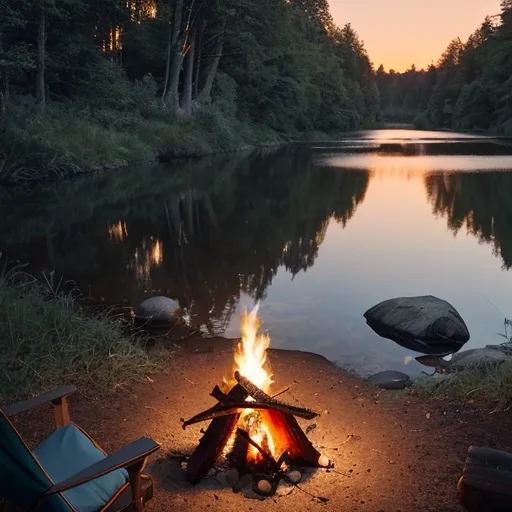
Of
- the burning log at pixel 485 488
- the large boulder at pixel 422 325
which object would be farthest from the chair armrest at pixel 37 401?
the large boulder at pixel 422 325

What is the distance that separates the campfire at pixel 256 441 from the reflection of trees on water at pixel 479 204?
29.1ft

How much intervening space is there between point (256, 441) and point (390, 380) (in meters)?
2.39

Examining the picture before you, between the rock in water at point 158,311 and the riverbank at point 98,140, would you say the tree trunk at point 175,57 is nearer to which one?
the riverbank at point 98,140

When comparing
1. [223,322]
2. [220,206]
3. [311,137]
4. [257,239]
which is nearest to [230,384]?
[223,322]

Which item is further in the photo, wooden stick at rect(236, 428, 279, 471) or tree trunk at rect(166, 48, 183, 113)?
tree trunk at rect(166, 48, 183, 113)

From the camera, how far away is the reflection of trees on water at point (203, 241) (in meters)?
9.85

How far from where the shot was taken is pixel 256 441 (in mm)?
4086

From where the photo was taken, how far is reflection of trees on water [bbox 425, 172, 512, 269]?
14289mm

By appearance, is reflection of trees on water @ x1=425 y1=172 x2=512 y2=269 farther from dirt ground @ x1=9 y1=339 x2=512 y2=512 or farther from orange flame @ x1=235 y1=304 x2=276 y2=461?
orange flame @ x1=235 y1=304 x2=276 y2=461

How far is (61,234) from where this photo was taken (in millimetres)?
13891

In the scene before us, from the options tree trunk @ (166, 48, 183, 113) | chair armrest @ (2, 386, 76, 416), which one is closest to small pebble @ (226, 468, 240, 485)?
chair armrest @ (2, 386, 76, 416)

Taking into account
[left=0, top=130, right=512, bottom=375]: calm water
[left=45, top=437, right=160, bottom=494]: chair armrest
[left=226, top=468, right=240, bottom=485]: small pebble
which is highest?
[left=45, top=437, right=160, bottom=494]: chair armrest

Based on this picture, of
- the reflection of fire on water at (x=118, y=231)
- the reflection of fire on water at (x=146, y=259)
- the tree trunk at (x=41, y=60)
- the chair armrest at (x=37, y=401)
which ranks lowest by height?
the reflection of fire on water at (x=118, y=231)

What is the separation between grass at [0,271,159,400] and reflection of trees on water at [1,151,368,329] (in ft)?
7.29
